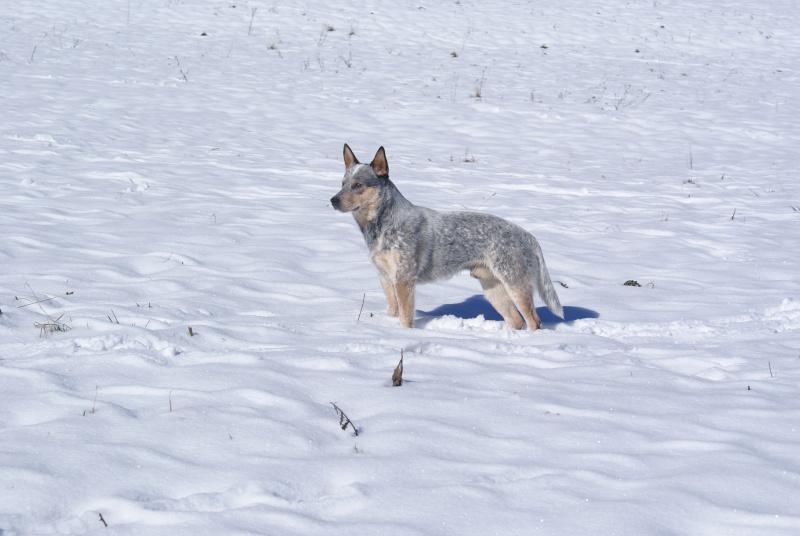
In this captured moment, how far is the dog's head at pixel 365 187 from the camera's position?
6770mm

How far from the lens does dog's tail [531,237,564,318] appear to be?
693 centimetres

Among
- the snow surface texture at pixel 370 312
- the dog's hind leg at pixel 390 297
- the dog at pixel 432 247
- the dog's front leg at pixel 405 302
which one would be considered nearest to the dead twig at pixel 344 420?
the snow surface texture at pixel 370 312

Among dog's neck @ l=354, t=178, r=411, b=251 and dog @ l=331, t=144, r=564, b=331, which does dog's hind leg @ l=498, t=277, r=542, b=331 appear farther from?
dog's neck @ l=354, t=178, r=411, b=251

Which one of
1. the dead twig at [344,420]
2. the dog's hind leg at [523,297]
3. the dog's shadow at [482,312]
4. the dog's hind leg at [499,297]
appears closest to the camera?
the dead twig at [344,420]

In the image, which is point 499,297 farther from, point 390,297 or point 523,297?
point 390,297

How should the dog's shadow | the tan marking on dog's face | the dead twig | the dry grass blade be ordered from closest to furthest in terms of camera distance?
the dead twig < the dry grass blade < the tan marking on dog's face < the dog's shadow

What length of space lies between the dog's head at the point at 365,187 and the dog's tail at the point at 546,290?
1587 mm

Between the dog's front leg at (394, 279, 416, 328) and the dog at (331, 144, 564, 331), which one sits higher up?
the dog at (331, 144, 564, 331)

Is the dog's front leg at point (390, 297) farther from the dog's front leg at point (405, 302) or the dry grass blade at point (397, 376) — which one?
the dry grass blade at point (397, 376)

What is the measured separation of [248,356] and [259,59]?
17845 millimetres

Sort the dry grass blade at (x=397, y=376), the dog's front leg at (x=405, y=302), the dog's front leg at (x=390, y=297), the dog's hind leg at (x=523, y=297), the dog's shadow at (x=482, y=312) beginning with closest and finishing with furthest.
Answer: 1. the dry grass blade at (x=397, y=376)
2. the dog's front leg at (x=405, y=302)
3. the dog's hind leg at (x=523, y=297)
4. the dog's front leg at (x=390, y=297)
5. the dog's shadow at (x=482, y=312)

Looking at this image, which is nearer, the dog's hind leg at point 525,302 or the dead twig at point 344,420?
the dead twig at point 344,420

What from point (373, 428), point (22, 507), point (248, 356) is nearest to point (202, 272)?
point (248, 356)

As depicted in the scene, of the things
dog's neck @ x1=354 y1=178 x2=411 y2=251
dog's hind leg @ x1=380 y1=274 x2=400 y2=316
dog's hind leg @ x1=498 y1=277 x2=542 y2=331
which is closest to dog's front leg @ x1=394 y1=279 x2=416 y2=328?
dog's hind leg @ x1=380 y1=274 x2=400 y2=316
